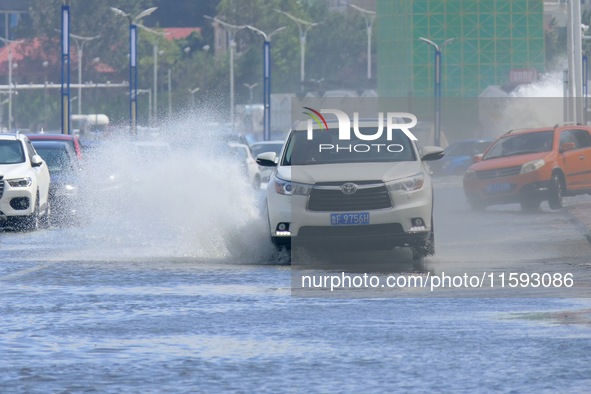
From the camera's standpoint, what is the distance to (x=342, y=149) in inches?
778

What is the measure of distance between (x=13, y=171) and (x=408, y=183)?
10.7 m

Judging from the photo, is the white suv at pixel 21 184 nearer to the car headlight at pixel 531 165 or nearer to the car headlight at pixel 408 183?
the car headlight at pixel 531 165

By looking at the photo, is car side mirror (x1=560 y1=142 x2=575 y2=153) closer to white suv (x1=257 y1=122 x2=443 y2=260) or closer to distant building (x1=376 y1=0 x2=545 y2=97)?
white suv (x1=257 y1=122 x2=443 y2=260)

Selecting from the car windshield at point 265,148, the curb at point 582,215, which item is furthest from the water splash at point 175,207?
the car windshield at point 265,148

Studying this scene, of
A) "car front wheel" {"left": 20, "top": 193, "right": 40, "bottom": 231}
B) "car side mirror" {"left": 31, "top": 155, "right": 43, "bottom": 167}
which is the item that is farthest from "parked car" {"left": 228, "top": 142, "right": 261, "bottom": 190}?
"car front wheel" {"left": 20, "top": 193, "right": 40, "bottom": 231}

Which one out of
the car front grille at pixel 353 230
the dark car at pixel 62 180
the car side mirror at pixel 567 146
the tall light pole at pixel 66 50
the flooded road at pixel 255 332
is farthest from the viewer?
the tall light pole at pixel 66 50

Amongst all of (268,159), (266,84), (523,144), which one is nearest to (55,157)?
(523,144)

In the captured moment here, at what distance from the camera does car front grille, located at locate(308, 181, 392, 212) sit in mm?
18656

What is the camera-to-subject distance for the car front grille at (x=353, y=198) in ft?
61.2

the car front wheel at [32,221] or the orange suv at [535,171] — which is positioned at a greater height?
the orange suv at [535,171]

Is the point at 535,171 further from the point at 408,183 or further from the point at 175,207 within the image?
the point at 408,183

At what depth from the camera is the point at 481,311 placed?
45.5 ft

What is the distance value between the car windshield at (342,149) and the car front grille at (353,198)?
76 cm

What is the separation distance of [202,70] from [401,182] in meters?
141
